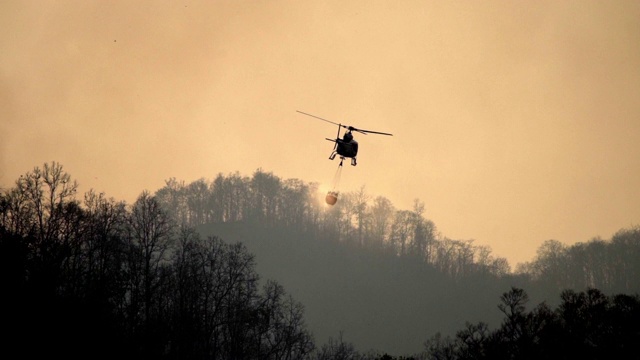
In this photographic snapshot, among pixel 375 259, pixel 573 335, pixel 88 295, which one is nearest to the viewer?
pixel 88 295

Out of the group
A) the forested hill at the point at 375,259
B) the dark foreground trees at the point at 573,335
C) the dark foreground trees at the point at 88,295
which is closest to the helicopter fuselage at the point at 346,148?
the dark foreground trees at the point at 88,295

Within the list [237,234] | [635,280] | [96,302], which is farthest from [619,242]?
[96,302]

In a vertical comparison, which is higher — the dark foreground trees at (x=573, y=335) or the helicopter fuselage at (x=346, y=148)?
the helicopter fuselage at (x=346, y=148)

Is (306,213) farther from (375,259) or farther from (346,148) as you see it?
(346,148)

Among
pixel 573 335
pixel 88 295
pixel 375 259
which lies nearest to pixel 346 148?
pixel 88 295

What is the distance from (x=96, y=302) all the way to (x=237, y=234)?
98.6 metres

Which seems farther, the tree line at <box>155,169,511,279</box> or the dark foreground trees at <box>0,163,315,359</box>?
the tree line at <box>155,169,511,279</box>

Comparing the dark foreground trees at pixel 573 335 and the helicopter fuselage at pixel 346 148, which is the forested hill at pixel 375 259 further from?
the helicopter fuselage at pixel 346 148

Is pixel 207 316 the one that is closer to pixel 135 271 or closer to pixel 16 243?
pixel 135 271

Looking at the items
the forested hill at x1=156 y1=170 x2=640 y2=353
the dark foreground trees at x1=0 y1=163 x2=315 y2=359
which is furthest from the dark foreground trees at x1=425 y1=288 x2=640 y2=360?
the forested hill at x1=156 y1=170 x2=640 y2=353

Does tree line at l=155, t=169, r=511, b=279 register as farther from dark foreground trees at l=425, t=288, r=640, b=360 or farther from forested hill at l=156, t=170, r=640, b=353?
dark foreground trees at l=425, t=288, r=640, b=360

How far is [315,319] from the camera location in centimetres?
10906

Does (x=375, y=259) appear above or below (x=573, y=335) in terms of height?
above

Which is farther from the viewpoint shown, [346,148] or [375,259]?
[375,259]
